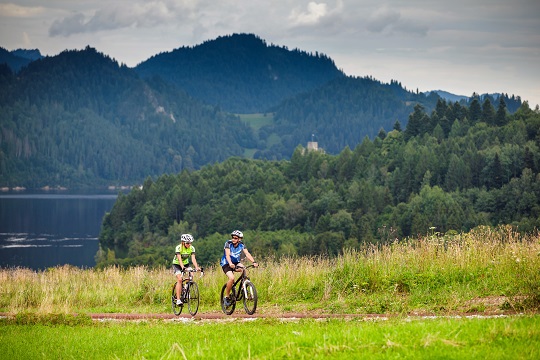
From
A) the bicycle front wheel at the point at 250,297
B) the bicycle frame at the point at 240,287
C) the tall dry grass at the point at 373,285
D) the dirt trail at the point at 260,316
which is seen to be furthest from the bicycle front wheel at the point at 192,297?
the bicycle front wheel at the point at 250,297

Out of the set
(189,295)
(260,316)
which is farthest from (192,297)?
(260,316)

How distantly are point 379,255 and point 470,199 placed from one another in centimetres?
13285

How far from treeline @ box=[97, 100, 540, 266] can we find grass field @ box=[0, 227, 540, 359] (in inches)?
3798

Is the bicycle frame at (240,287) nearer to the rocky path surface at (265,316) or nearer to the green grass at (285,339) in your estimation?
the rocky path surface at (265,316)

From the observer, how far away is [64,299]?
23.8 metres

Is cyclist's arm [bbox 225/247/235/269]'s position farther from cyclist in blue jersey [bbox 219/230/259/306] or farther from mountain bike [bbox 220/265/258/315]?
mountain bike [bbox 220/265/258/315]

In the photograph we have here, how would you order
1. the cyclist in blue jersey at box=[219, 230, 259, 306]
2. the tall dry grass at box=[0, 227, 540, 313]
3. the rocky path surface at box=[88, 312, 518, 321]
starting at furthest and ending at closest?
the cyclist in blue jersey at box=[219, 230, 259, 306] → the tall dry grass at box=[0, 227, 540, 313] → the rocky path surface at box=[88, 312, 518, 321]

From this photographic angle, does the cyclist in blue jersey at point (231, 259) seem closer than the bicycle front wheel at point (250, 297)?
No

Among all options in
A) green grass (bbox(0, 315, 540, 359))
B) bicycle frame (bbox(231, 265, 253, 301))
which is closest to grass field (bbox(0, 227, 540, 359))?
green grass (bbox(0, 315, 540, 359))

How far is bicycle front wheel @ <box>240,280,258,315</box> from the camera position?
19375mm

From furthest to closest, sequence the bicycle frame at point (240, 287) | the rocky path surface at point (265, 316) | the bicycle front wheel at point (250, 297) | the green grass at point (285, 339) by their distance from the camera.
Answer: the bicycle frame at point (240, 287) < the bicycle front wheel at point (250, 297) < the rocky path surface at point (265, 316) < the green grass at point (285, 339)

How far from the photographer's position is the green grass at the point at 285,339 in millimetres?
11992

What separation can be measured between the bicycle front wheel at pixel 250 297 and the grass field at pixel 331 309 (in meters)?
0.52

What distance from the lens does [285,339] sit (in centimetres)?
1357
